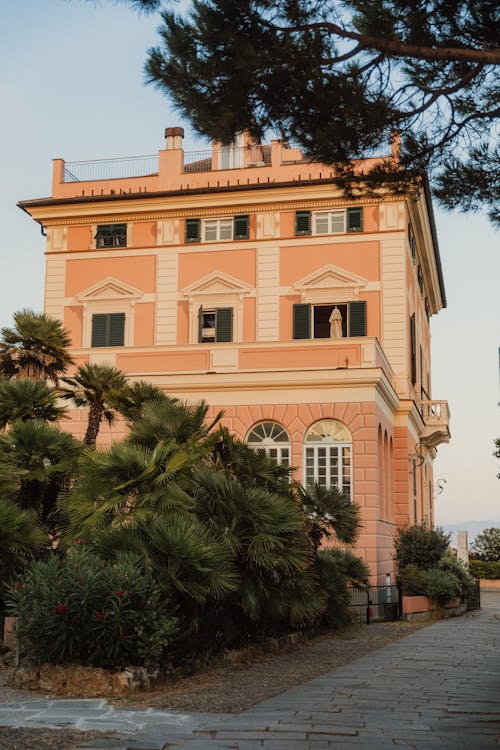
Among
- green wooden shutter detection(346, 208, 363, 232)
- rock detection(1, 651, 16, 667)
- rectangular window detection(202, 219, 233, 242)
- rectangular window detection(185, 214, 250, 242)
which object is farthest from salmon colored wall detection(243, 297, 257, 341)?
rock detection(1, 651, 16, 667)

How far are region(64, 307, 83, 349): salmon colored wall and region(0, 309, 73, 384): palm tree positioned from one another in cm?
893

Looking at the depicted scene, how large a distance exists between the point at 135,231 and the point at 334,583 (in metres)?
17.8

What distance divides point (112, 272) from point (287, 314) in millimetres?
6012

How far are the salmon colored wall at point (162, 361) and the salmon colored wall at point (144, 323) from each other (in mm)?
4567

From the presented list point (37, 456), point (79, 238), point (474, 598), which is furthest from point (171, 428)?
point (79, 238)

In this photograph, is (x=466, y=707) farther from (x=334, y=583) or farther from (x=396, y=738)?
(x=334, y=583)

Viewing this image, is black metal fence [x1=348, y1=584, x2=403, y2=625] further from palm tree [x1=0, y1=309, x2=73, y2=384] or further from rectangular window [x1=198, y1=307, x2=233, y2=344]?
rectangular window [x1=198, y1=307, x2=233, y2=344]

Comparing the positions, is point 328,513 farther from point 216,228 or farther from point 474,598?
point 216,228

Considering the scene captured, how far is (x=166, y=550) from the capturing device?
10.7 m

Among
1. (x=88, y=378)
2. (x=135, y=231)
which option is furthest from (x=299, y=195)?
(x=88, y=378)

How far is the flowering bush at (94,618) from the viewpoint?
971 centimetres

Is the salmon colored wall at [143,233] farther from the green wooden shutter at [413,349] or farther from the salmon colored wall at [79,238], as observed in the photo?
the green wooden shutter at [413,349]

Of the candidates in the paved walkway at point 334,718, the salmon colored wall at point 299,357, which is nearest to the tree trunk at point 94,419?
the salmon colored wall at point 299,357

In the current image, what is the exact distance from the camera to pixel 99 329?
3039 cm
